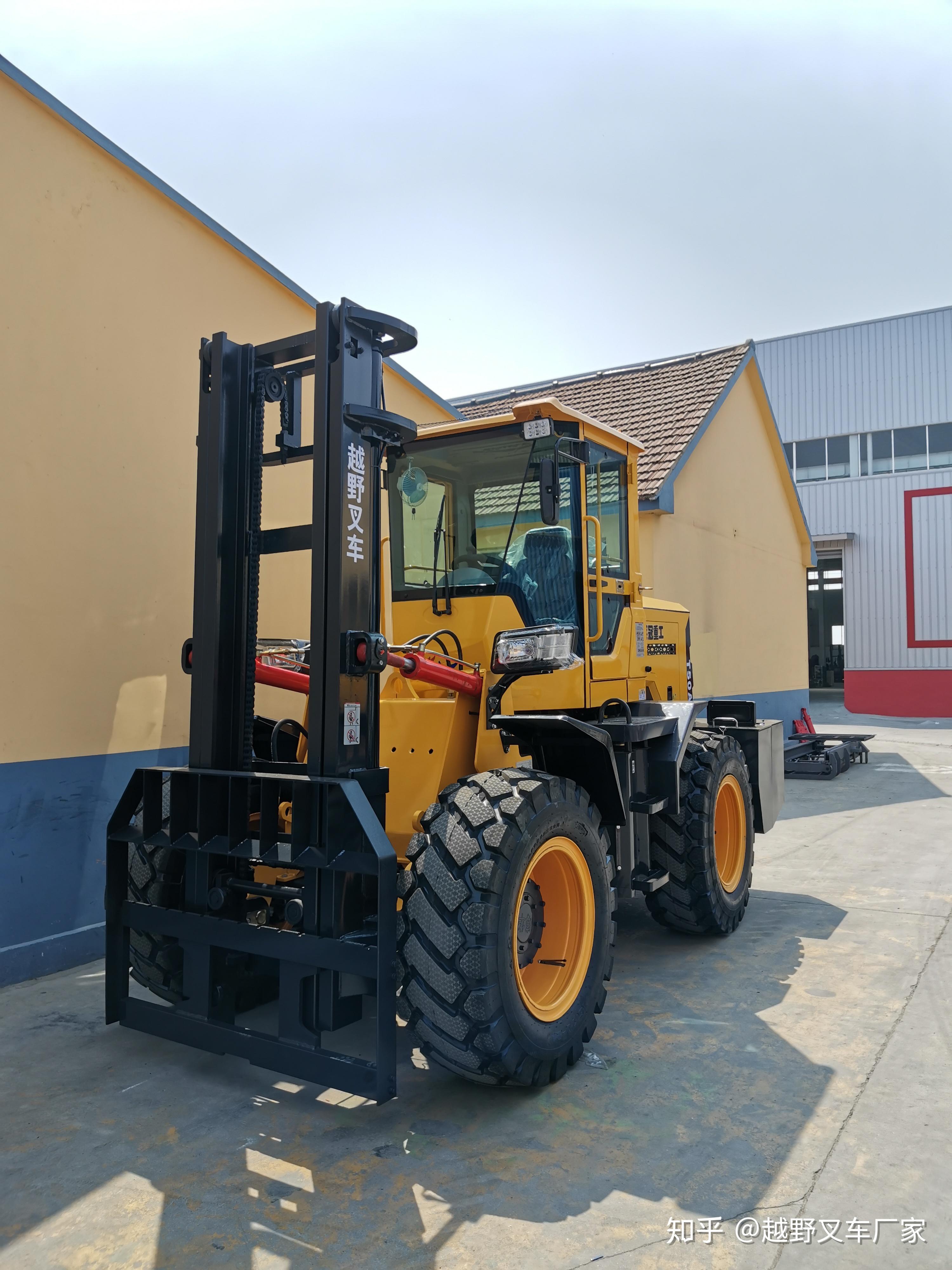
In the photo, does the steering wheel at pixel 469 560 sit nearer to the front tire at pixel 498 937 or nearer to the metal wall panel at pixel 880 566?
the front tire at pixel 498 937

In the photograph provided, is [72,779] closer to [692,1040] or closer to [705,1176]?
[692,1040]

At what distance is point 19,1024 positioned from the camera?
445cm

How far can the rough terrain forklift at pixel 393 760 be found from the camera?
3.39m

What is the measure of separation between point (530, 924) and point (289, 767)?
4.05 ft

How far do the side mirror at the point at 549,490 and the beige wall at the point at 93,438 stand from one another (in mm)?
2995

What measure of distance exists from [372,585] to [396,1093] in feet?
6.26

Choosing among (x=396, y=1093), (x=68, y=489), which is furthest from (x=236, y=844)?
(x=68, y=489)

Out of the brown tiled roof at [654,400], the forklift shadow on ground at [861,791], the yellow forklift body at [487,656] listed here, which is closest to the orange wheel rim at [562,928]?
the yellow forklift body at [487,656]

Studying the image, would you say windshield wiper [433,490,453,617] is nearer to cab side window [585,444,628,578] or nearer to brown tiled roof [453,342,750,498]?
cab side window [585,444,628,578]

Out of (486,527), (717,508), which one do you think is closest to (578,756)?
(486,527)

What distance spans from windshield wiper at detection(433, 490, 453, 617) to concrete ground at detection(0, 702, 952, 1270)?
80.4 inches

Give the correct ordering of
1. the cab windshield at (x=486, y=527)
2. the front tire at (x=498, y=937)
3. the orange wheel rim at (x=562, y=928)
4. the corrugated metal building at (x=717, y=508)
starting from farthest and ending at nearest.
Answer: the corrugated metal building at (x=717, y=508), the cab windshield at (x=486, y=527), the orange wheel rim at (x=562, y=928), the front tire at (x=498, y=937)

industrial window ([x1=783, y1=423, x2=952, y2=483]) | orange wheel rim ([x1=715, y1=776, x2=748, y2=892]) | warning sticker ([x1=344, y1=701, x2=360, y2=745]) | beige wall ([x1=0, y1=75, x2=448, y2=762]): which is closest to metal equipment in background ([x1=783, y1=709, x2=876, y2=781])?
orange wheel rim ([x1=715, y1=776, x2=748, y2=892])

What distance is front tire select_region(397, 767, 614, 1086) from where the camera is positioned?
131 inches
